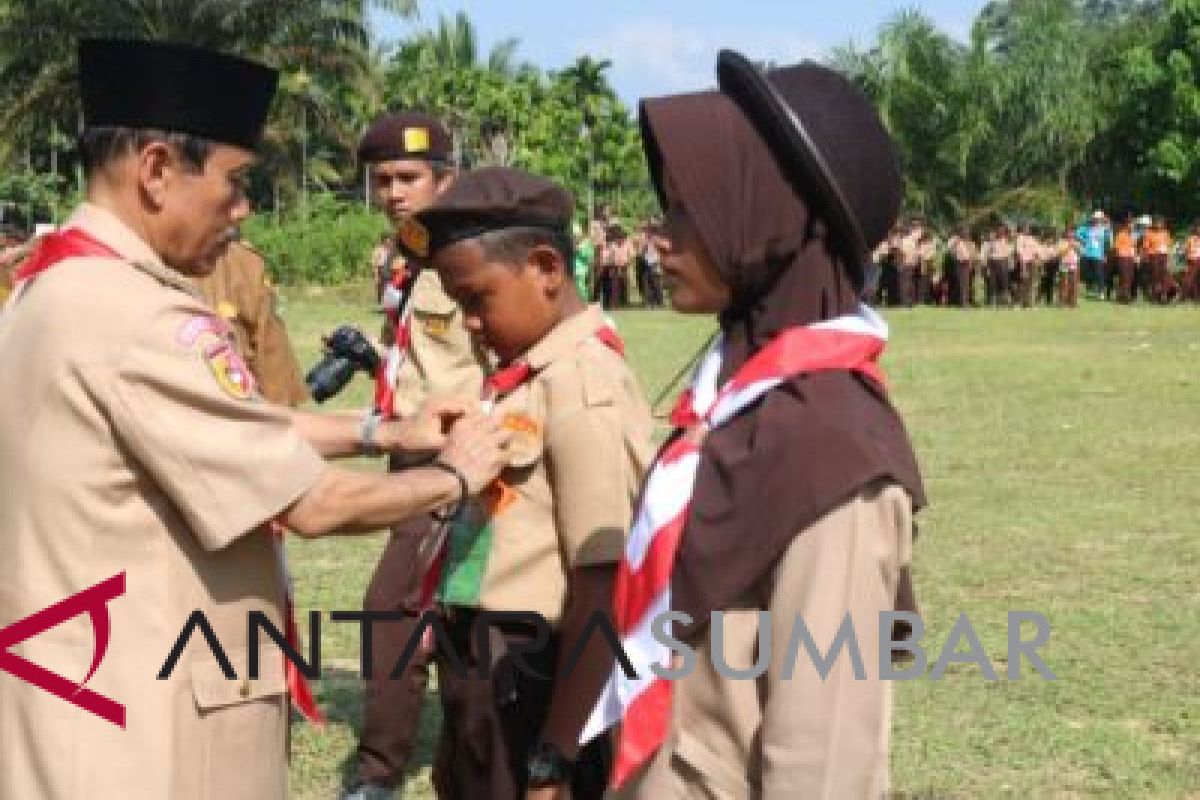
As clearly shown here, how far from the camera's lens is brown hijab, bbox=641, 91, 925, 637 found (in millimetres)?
2309

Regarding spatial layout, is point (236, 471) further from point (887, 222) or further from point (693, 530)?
point (887, 222)

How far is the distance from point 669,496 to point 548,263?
1.03 m

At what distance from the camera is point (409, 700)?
523 cm

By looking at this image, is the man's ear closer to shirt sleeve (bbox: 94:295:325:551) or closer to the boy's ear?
shirt sleeve (bbox: 94:295:325:551)

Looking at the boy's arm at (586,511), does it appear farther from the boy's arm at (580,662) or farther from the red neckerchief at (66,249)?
the red neckerchief at (66,249)

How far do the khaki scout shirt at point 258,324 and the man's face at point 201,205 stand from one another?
10.2 feet

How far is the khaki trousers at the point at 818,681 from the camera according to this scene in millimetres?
2260

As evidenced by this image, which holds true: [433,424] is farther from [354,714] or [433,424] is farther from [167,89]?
[354,714]

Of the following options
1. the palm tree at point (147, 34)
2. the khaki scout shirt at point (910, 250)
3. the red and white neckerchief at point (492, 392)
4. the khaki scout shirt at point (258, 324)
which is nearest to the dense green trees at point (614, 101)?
the palm tree at point (147, 34)

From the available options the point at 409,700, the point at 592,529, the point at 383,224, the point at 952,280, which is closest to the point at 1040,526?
the point at 409,700

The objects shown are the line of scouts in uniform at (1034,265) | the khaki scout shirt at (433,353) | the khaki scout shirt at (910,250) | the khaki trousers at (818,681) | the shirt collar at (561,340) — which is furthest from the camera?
the line of scouts in uniform at (1034,265)

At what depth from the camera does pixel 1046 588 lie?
24.6 feet

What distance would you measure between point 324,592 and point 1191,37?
36412 mm

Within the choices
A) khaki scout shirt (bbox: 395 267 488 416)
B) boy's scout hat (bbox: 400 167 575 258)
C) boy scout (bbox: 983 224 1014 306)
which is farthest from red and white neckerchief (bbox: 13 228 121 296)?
boy scout (bbox: 983 224 1014 306)
